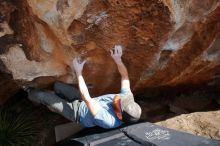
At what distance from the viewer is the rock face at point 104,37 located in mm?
4266

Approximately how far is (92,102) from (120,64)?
24.4 inches

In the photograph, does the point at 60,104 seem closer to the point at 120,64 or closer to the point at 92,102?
the point at 92,102

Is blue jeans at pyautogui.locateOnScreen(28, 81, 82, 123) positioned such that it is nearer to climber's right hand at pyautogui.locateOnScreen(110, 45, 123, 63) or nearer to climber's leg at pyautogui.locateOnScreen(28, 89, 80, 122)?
climber's leg at pyautogui.locateOnScreen(28, 89, 80, 122)

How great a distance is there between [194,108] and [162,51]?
6.35 ft

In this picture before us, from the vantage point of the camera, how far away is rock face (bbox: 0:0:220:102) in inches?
168

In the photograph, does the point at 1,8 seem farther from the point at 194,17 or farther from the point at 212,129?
the point at 212,129

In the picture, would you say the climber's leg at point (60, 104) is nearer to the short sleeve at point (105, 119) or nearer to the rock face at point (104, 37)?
the rock face at point (104, 37)

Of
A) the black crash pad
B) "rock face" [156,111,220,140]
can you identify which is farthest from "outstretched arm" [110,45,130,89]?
"rock face" [156,111,220,140]

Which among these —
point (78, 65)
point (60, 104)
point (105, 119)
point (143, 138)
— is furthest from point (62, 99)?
point (143, 138)

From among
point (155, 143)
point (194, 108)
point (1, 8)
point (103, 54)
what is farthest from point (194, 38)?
point (1, 8)

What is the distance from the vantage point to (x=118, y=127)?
469 centimetres

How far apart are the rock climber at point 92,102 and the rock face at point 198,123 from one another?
5.56 ft

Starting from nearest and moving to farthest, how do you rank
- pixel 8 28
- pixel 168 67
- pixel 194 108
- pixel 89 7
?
1. pixel 89 7
2. pixel 8 28
3. pixel 168 67
4. pixel 194 108

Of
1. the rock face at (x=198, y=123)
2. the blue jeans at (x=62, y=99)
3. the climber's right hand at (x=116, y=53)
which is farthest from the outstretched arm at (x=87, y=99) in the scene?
the rock face at (x=198, y=123)
